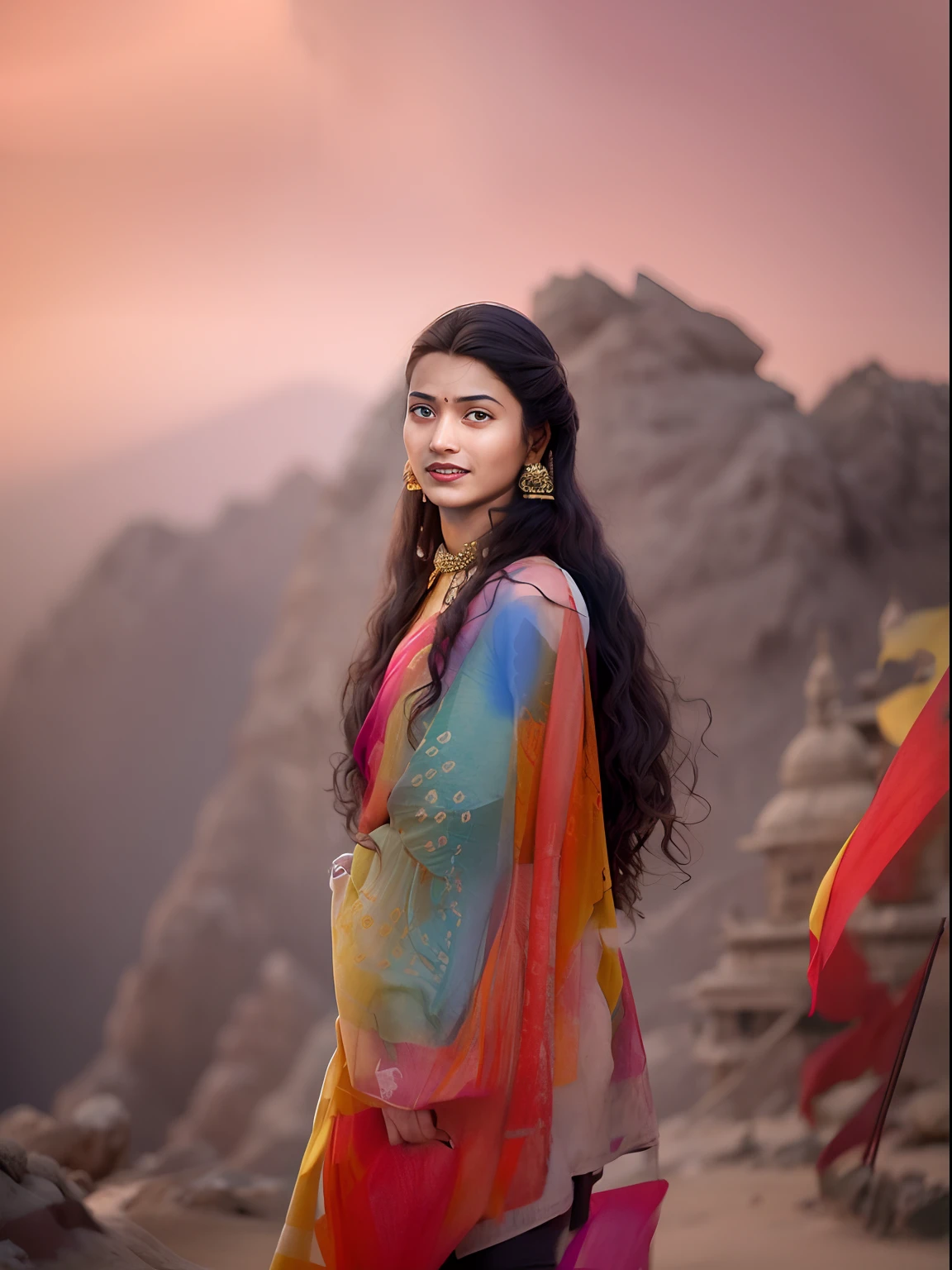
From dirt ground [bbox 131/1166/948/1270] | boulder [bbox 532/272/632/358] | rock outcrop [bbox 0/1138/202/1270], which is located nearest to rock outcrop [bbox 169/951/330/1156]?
dirt ground [bbox 131/1166/948/1270]

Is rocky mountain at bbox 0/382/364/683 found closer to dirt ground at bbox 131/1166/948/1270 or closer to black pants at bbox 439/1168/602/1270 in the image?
dirt ground at bbox 131/1166/948/1270

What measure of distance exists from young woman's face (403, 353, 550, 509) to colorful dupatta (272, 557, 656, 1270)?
6.0 inches

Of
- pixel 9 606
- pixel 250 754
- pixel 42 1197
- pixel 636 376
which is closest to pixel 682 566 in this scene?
pixel 636 376

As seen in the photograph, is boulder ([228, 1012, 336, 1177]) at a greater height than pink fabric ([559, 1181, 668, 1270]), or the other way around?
pink fabric ([559, 1181, 668, 1270])

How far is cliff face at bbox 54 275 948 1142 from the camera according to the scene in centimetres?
739

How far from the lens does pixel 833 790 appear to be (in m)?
6.39

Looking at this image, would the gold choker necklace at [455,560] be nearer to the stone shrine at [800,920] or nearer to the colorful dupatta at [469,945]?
the colorful dupatta at [469,945]

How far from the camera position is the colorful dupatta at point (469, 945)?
1509 mm

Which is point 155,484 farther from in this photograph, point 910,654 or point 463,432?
point 463,432

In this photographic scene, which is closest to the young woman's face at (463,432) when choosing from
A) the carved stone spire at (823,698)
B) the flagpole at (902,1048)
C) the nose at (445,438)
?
the nose at (445,438)

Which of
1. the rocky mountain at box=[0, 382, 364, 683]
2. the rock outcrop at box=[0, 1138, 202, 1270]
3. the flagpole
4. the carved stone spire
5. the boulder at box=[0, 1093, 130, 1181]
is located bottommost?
the boulder at box=[0, 1093, 130, 1181]

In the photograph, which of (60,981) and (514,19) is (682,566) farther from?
(60,981)

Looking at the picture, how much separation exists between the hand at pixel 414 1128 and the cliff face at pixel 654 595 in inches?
229

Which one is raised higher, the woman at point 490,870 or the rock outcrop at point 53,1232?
the woman at point 490,870
